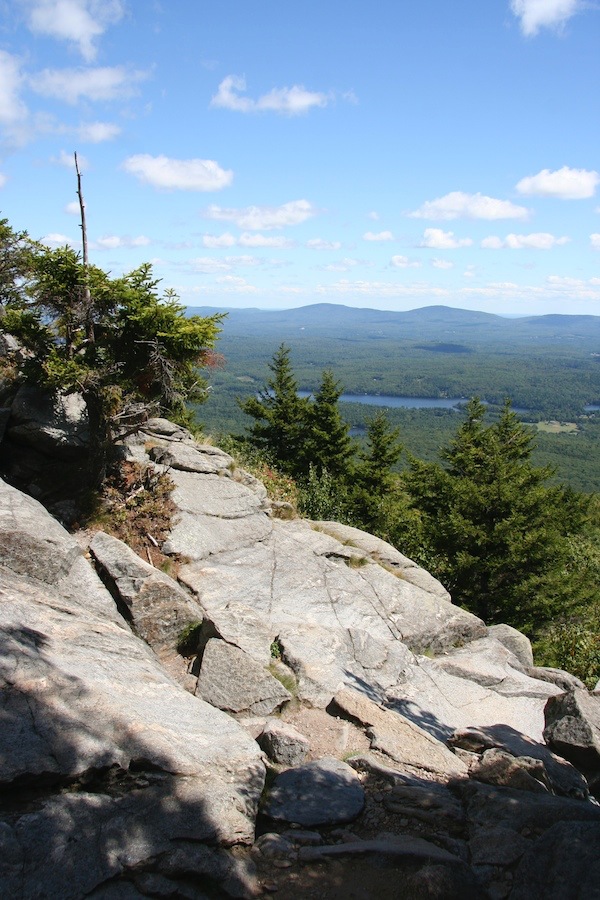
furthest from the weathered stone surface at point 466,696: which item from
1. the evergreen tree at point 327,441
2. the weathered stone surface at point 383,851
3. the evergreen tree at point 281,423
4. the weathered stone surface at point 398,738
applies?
the evergreen tree at point 281,423

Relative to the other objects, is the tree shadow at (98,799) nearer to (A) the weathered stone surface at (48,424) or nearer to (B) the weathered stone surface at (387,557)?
(A) the weathered stone surface at (48,424)

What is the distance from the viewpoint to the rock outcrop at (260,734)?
4.62m

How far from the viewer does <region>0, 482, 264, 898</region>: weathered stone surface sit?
4277 mm

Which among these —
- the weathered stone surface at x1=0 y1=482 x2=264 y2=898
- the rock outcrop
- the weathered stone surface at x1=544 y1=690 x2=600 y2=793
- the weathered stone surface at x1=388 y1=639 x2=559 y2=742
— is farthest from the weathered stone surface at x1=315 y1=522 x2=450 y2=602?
the weathered stone surface at x1=0 y1=482 x2=264 y2=898

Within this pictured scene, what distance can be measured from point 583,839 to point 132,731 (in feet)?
13.1

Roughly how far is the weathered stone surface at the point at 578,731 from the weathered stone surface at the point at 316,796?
12.5ft

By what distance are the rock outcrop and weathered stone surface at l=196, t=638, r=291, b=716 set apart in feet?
0.08

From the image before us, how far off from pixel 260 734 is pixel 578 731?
470 centimetres

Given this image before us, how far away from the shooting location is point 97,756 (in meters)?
5.11

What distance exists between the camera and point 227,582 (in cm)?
1116

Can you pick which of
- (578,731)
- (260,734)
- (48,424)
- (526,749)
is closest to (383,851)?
(260,734)

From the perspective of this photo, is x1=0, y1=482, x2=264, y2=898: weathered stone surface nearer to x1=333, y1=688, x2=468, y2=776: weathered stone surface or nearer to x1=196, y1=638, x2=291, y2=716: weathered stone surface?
A: x1=196, y1=638, x2=291, y2=716: weathered stone surface

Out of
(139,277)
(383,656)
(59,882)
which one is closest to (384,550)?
(383,656)

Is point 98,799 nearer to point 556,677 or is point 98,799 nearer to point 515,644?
point 556,677
